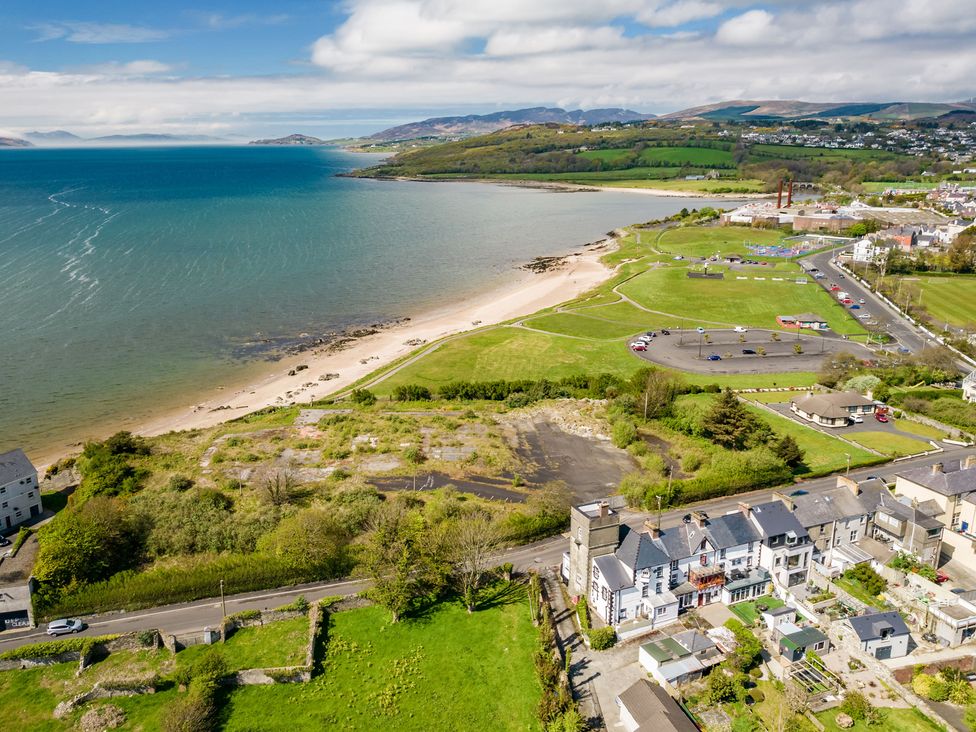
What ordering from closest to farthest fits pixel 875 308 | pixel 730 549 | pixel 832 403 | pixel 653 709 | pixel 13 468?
pixel 653 709, pixel 730 549, pixel 13 468, pixel 832 403, pixel 875 308

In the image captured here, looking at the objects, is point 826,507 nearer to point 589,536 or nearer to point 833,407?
point 589,536

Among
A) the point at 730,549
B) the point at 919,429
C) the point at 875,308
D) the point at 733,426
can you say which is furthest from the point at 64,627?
the point at 875,308

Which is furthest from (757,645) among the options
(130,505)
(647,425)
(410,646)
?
(130,505)

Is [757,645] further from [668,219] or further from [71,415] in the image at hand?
[668,219]

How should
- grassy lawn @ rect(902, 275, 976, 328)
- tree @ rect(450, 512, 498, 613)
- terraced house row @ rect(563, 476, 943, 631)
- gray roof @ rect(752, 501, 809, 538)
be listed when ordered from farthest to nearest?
1. grassy lawn @ rect(902, 275, 976, 328)
2. gray roof @ rect(752, 501, 809, 538)
3. tree @ rect(450, 512, 498, 613)
4. terraced house row @ rect(563, 476, 943, 631)

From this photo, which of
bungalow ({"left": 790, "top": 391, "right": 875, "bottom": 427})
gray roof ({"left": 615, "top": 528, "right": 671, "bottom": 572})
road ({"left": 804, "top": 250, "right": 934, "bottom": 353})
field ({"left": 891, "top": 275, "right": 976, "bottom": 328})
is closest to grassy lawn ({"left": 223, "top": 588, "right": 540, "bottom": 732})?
gray roof ({"left": 615, "top": 528, "right": 671, "bottom": 572})

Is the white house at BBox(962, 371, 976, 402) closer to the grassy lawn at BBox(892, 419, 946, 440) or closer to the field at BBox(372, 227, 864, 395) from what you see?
the grassy lawn at BBox(892, 419, 946, 440)
